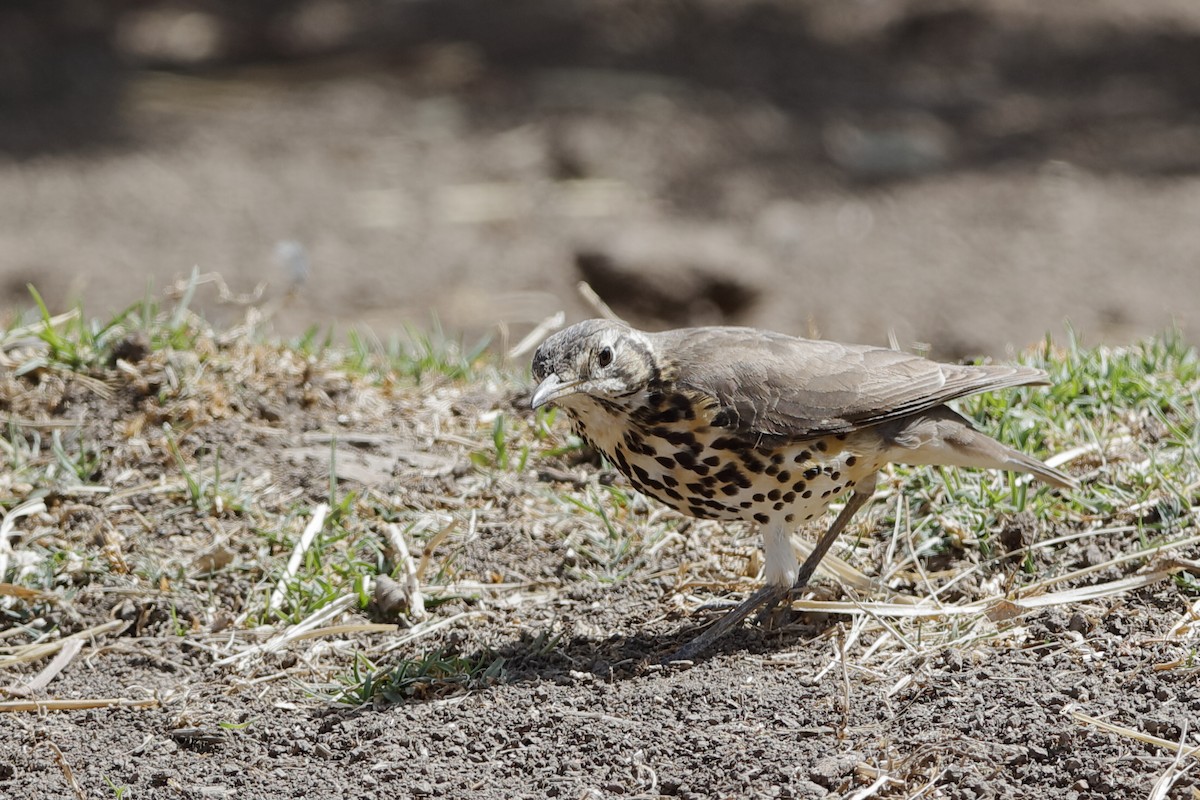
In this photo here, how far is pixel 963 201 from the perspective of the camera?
10305 mm

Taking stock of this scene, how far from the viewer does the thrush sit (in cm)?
416

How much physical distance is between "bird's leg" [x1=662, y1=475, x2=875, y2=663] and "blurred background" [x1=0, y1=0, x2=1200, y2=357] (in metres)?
3.73

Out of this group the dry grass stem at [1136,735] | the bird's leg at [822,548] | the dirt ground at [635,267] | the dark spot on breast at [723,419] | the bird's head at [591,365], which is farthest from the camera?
the bird's leg at [822,548]

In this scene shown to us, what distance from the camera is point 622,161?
1091cm

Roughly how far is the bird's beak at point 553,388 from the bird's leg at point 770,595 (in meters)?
0.86

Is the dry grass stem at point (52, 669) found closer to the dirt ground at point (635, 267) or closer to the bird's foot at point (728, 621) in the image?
the dirt ground at point (635, 267)

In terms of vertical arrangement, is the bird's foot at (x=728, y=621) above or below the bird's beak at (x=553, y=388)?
below

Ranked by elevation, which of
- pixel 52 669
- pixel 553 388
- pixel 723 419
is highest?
pixel 553 388

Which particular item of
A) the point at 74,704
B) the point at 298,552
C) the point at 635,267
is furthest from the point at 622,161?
the point at 74,704

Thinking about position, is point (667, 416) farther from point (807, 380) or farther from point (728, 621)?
point (728, 621)

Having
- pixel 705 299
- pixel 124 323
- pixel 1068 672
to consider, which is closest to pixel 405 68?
pixel 705 299

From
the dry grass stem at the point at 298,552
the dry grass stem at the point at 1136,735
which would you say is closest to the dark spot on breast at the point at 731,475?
the dry grass stem at the point at 1136,735

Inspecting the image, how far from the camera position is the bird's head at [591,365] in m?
4.07

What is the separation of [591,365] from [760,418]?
525mm
